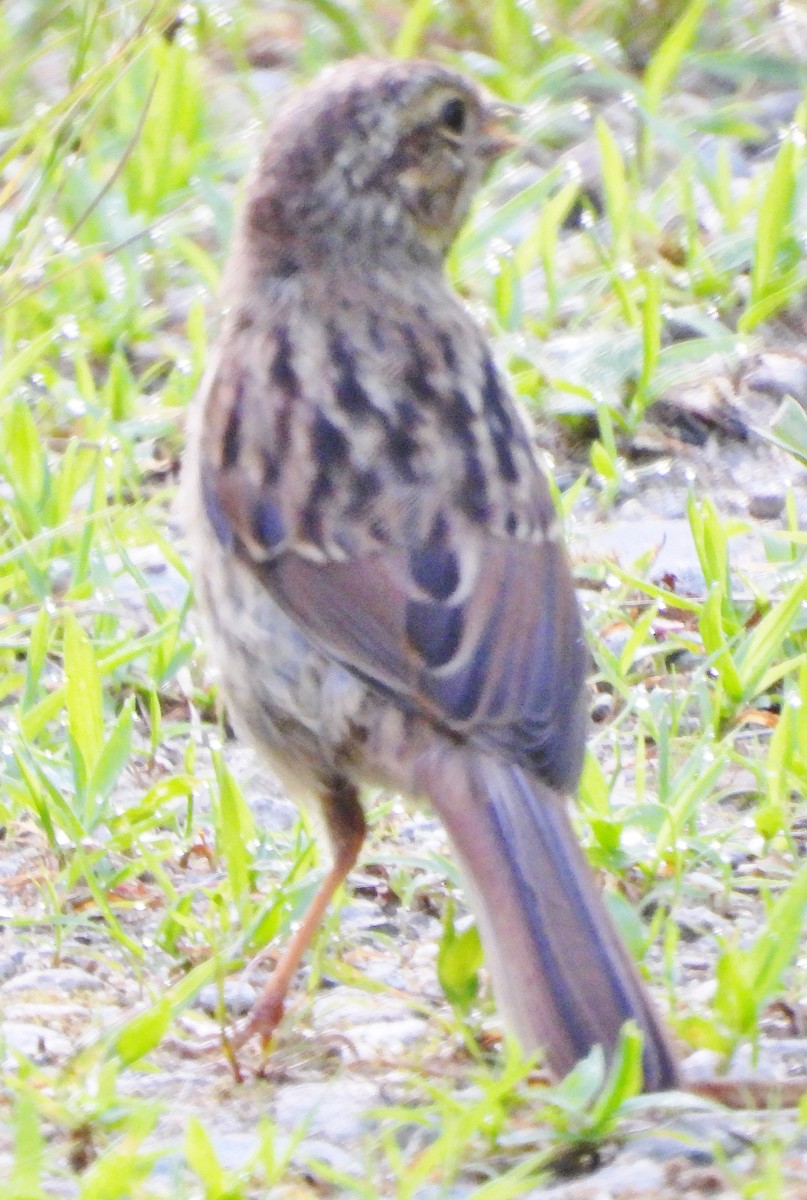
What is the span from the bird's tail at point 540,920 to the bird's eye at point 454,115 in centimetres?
161

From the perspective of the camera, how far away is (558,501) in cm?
522

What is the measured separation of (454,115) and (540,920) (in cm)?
201

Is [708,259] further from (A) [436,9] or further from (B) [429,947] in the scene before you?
(B) [429,947]

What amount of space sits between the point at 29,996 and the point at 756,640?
1669 millimetres

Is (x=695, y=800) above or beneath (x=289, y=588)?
beneath

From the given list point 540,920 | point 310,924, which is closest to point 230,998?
point 310,924

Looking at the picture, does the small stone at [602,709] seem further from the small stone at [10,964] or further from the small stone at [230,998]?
the small stone at [10,964]

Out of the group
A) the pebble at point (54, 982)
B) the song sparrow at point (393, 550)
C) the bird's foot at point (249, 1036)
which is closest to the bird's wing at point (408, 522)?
the song sparrow at point (393, 550)

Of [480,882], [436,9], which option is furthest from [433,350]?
[436,9]

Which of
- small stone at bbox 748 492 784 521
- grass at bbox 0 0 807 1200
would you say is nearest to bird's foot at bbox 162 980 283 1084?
grass at bbox 0 0 807 1200

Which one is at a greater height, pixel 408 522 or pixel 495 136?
pixel 495 136

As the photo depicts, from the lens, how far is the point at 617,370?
19.0 feet

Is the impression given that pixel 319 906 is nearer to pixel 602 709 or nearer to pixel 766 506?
pixel 602 709

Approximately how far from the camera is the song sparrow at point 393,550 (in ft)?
11.5
